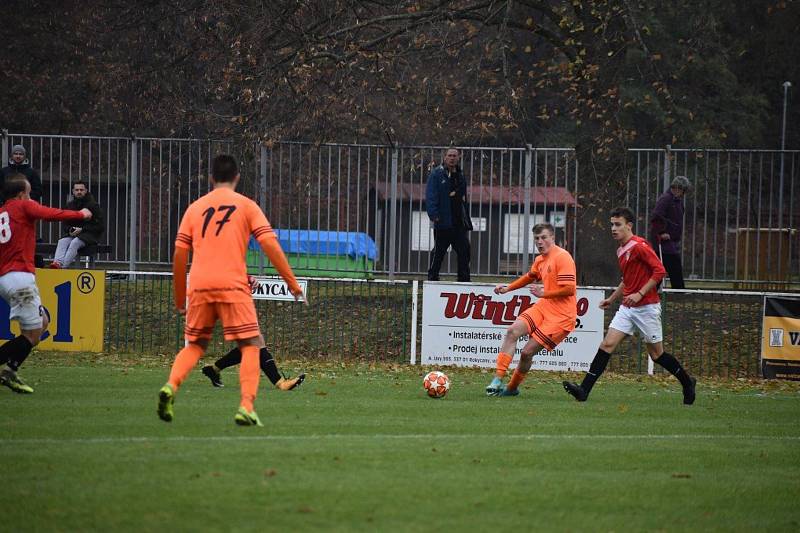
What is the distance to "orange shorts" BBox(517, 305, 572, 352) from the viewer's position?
42.6 ft

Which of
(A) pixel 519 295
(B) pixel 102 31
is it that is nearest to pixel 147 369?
(A) pixel 519 295

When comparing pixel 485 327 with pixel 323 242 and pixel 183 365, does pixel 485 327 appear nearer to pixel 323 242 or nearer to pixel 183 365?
pixel 323 242

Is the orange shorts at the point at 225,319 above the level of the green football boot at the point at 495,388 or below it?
above

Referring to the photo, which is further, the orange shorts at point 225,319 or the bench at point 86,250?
the bench at point 86,250

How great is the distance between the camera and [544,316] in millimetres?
13148

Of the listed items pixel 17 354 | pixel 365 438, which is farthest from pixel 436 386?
pixel 17 354

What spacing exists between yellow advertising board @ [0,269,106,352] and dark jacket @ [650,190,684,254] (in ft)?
29.1

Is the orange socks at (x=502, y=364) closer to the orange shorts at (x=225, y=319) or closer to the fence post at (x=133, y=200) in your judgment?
the orange shorts at (x=225, y=319)

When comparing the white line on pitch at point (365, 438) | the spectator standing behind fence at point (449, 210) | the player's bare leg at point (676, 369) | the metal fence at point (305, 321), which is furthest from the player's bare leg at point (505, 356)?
the spectator standing behind fence at point (449, 210)

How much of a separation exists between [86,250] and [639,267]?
11.1m

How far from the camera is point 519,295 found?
17.2 meters

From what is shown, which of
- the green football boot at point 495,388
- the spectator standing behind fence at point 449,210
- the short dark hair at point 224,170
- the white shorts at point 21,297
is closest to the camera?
the short dark hair at point 224,170

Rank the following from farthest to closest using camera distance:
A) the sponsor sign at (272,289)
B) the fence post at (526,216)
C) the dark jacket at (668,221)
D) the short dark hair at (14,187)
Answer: the fence post at (526,216) < the dark jacket at (668,221) < the sponsor sign at (272,289) < the short dark hair at (14,187)

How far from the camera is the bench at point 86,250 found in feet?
65.6
